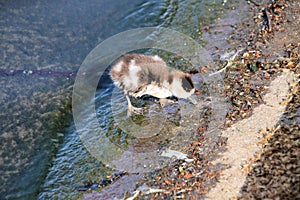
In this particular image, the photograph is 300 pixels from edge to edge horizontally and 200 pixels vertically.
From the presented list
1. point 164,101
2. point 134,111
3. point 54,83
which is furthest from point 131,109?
point 54,83

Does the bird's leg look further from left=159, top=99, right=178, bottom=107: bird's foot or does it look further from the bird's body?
left=159, top=99, right=178, bottom=107: bird's foot

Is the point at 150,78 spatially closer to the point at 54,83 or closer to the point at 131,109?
the point at 131,109

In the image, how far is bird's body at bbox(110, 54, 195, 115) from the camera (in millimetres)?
4059

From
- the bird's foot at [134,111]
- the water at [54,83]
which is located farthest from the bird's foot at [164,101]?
the bird's foot at [134,111]

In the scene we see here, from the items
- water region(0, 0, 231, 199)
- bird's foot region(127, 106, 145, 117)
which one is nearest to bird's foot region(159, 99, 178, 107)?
water region(0, 0, 231, 199)

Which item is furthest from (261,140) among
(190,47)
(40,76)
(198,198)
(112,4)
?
(112,4)

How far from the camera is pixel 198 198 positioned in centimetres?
305

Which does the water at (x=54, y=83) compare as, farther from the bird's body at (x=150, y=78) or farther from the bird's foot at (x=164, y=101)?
the bird's body at (x=150, y=78)

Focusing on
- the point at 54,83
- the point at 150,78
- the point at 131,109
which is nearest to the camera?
the point at 150,78

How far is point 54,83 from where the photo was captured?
539 cm

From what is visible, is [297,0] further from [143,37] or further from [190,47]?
[143,37]

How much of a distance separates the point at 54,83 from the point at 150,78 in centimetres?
186

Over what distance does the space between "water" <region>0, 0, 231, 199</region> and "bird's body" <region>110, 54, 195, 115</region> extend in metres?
0.33

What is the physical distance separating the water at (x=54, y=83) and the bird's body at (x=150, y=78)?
1.09ft
